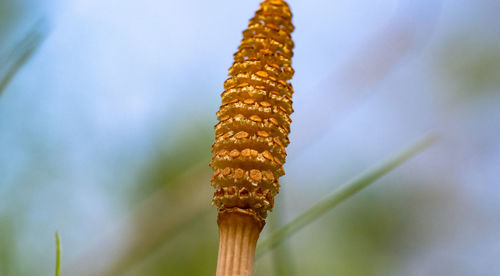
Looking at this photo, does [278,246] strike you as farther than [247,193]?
Yes

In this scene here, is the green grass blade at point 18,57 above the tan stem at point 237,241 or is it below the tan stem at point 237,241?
above

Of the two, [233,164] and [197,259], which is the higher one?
[197,259]

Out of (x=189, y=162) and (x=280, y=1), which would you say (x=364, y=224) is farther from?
(x=280, y=1)

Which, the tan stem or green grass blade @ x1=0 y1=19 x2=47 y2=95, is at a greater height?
green grass blade @ x1=0 y1=19 x2=47 y2=95

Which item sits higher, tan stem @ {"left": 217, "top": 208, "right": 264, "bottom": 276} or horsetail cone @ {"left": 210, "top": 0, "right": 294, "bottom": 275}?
horsetail cone @ {"left": 210, "top": 0, "right": 294, "bottom": 275}

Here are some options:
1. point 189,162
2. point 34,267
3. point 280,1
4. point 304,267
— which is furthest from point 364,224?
point 280,1
